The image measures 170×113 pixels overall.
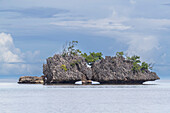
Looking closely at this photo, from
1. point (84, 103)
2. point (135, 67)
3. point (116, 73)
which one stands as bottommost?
point (84, 103)

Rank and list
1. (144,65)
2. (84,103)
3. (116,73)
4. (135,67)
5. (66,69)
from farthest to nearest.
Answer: (144,65) < (135,67) < (116,73) < (66,69) < (84,103)

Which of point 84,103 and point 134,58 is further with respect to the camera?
point 134,58

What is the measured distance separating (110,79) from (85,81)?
8.94 meters

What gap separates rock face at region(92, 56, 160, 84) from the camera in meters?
114

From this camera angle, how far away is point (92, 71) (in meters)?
116

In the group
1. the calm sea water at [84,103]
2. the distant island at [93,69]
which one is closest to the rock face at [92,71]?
the distant island at [93,69]

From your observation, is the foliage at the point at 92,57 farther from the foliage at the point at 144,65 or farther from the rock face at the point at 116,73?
the foliage at the point at 144,65

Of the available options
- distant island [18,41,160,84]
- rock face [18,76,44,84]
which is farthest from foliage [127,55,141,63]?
rock face [18,76,44,84]

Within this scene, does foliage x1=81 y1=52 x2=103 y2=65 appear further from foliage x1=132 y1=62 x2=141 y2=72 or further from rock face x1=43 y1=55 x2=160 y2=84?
foliage x1=132 y1=62 x2=141 y2=72

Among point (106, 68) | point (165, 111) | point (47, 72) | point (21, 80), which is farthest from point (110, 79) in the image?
point (165, 111)

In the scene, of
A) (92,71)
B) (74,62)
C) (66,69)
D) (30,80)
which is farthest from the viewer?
(30,80)

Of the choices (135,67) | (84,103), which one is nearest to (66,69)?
(135,67)

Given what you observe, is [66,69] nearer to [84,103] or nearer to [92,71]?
[92,71]

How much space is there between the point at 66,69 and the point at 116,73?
18.4 m
